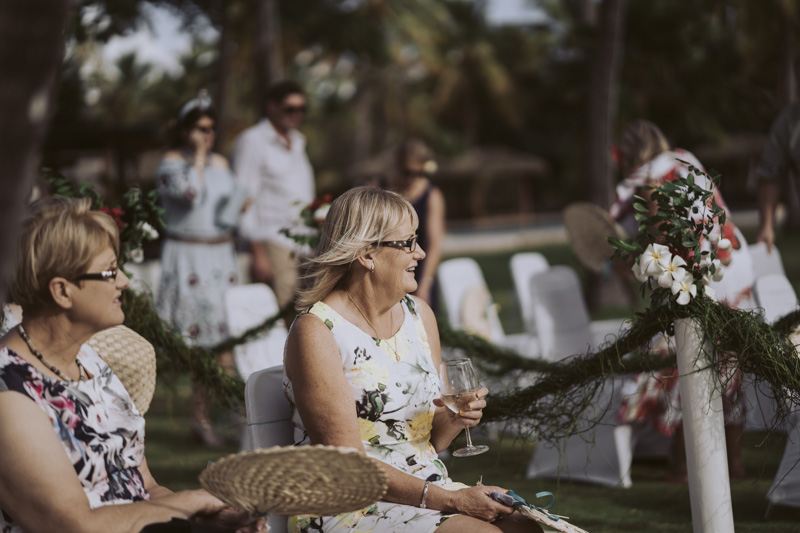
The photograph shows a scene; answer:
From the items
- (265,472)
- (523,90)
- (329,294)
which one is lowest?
(265,472)

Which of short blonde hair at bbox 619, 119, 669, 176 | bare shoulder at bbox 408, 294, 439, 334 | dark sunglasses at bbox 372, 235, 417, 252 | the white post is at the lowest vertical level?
the white post

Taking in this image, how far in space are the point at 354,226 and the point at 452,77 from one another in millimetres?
53661

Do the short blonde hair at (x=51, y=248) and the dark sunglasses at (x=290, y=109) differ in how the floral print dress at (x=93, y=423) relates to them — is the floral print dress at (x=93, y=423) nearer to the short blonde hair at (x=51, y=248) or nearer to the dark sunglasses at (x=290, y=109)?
the short blonde hair at (x=51, y=248)

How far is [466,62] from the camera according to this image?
188 feet

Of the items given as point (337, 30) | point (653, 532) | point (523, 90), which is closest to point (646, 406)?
point (653, 532)

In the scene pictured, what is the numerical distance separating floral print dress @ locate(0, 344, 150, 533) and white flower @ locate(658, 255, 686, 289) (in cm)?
189

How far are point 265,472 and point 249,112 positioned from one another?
39.0m

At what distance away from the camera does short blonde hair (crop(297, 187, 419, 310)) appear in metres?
3.11

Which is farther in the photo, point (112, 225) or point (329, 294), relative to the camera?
point (329, 294)

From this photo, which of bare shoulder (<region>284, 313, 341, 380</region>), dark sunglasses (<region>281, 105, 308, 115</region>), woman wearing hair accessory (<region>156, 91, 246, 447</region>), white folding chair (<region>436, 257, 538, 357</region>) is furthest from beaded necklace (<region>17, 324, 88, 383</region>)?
white folding chair (<region>436, 257, 538, 357</region>)

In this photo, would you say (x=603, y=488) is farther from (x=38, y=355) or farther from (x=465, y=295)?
(x=38, y=355)

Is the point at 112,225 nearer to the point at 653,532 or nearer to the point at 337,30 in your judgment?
the point at 653,532

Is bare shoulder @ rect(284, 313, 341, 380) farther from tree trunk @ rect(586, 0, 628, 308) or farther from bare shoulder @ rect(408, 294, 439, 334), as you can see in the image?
tree trunk @ rect(586, 0, 628, 308)

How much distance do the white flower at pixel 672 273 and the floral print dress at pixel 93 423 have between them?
74.3 inches
